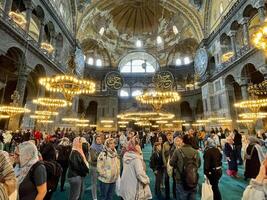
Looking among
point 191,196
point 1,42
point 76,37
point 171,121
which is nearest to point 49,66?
point 1,42

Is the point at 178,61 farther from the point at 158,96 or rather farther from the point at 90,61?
the point at 158,96

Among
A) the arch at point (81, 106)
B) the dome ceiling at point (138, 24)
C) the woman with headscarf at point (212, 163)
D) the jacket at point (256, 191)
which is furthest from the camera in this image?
the arch at point (81, 106)

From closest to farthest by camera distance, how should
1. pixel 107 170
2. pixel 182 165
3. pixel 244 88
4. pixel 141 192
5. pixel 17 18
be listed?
pixel 141 192 → pixel 182 165 → pixel 107 170 → pixel 17 18 → pixel 244 88

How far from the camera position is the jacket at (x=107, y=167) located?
3.18 metres

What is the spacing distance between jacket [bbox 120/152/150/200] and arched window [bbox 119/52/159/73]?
25883 millimetres

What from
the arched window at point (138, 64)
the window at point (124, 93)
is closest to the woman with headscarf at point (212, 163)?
the window at point (124, 93)

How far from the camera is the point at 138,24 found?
26.6 metres

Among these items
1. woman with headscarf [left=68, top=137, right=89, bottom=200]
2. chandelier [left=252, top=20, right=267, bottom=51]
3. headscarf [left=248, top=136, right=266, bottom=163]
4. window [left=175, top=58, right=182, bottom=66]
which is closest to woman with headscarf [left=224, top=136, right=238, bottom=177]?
headscarf [left=248, top=136, right=266, bottom=163]

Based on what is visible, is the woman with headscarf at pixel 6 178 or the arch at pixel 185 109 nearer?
the woman with headscarf at pixel 6 178

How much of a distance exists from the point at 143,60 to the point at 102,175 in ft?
89.1

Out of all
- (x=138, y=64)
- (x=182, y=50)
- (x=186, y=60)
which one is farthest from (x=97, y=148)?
(x=138, y=64)

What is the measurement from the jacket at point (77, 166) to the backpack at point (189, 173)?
5.38ft

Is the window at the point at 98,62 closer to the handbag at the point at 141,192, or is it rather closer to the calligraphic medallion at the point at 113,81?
the calligraphic medallion at the point at 113,81

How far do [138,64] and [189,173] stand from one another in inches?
1076
